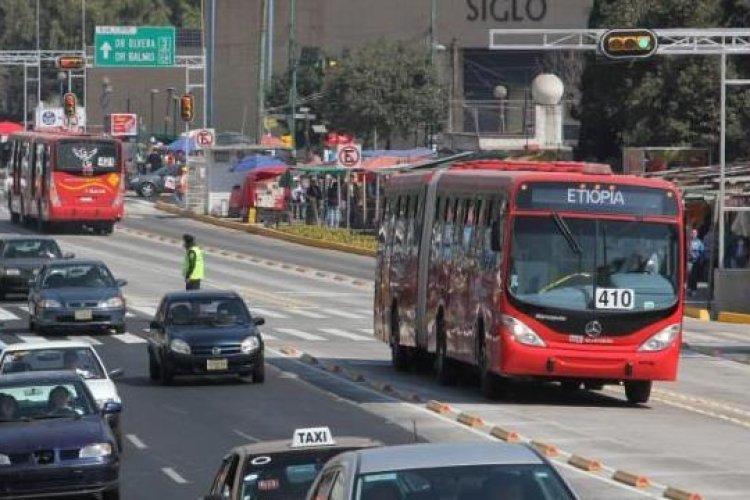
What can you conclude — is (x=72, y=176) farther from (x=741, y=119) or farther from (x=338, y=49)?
(x=338, y=49)

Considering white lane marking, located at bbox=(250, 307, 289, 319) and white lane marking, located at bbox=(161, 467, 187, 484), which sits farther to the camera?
white lane marking, located at bbox=(250, 307, 289, 319)

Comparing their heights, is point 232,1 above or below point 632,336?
above

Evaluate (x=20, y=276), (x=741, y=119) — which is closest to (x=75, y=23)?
(x=741, y=119)

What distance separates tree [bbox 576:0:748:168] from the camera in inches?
2616

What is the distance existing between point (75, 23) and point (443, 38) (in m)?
59.2

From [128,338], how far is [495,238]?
15225 mm

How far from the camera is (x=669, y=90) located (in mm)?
67688

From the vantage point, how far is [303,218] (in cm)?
7800

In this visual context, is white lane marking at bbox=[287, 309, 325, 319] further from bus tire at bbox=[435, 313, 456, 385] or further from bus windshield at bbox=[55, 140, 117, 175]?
bus windshield at bbox=[55, 140, 117, 175]

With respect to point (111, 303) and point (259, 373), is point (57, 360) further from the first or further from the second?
point (111, 303)

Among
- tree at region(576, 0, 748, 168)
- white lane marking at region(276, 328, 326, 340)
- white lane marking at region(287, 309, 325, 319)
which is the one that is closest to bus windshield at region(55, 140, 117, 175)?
tree at region(576, 0, 748, 168)

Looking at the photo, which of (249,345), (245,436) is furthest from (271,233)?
(245,436)

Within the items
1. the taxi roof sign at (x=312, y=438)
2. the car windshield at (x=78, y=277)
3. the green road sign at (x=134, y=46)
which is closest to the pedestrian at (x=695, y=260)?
the car windshield at (x=78, y=277)

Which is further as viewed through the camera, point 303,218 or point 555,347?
point 303,218
